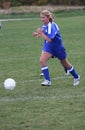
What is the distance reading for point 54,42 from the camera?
10531 millimetres

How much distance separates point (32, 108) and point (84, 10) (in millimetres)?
57228

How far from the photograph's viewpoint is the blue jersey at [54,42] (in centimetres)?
1031

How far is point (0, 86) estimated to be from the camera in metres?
10.8

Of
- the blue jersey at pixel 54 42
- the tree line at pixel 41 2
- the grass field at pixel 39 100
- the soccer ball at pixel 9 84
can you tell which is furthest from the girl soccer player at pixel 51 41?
the tree line at pixel 41 2

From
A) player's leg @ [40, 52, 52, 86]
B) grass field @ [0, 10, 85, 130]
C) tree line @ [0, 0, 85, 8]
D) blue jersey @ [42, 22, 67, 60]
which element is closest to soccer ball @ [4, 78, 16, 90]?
grass field @ [0, 10, 85, 130]

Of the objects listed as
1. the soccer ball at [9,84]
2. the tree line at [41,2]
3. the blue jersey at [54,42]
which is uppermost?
the blue jersey at [54,42]

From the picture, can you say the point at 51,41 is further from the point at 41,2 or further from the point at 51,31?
the point at 41,2

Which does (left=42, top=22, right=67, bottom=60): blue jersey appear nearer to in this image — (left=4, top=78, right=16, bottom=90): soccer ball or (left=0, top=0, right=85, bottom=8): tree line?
(left=4, top=78, right=16, bottom=90): soccer ball

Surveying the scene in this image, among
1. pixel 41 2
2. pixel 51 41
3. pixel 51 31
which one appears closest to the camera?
pixel 51 31

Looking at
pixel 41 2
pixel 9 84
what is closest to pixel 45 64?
pixel 9 84

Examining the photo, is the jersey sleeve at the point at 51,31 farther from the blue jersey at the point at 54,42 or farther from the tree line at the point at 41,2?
the tree line at the point at 41,2

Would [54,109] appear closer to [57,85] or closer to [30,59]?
[57,85]

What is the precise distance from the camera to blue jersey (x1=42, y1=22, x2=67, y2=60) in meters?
10.3

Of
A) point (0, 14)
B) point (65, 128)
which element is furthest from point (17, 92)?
point (0, 14)
